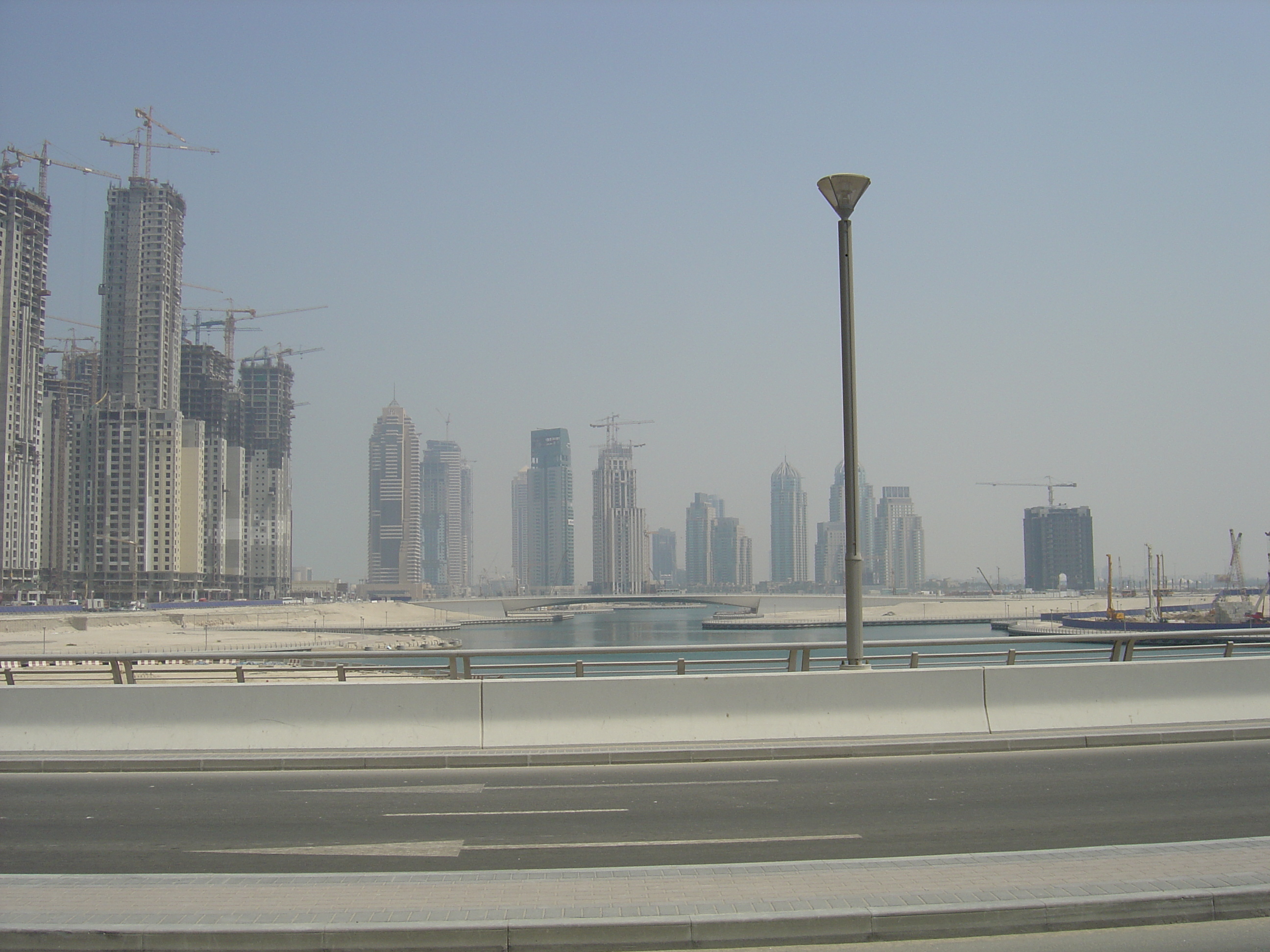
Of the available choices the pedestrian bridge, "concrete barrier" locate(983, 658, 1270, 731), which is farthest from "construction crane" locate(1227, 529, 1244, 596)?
"concrete barrier" locate(983, 658, 1270, 731)

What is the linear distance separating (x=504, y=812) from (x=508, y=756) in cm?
279

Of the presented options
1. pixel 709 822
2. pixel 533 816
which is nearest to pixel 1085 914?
pixel 709 822

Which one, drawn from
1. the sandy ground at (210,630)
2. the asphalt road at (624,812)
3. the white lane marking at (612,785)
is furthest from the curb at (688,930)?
the sandy ground at (210,630)

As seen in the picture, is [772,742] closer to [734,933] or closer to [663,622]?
[734,933]

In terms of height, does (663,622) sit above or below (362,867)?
A: below

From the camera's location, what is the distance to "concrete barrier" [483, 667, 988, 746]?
1385cm

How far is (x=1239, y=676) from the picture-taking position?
15.6m

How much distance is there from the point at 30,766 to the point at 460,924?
994cm

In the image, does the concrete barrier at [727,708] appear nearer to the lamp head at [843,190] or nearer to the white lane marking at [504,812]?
the white lane marking at [504,812]

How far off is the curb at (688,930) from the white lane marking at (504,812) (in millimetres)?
3961

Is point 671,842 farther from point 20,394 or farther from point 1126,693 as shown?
point 20,394

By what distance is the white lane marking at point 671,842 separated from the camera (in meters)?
8.84

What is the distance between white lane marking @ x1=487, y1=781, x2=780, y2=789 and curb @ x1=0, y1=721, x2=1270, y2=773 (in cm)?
119

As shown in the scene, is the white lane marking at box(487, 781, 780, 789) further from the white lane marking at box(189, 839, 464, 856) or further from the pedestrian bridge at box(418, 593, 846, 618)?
the pedestrian bridge at box(418, 593, 846, 618)
